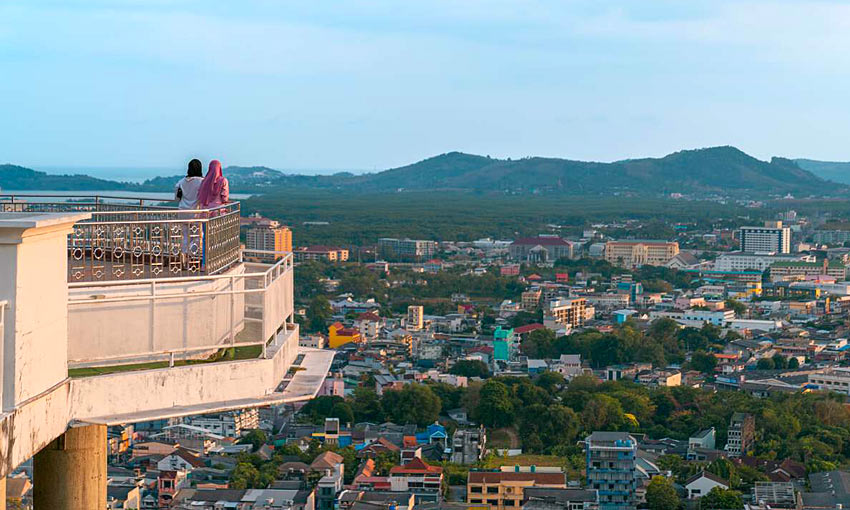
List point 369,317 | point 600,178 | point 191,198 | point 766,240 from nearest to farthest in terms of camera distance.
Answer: point 191,198 → point 369,317 → point 766,240 → point 600,178

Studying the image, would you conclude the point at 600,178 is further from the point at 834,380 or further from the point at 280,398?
the point at 280,398

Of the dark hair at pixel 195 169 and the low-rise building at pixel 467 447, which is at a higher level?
the dark hair at pixel 195 169

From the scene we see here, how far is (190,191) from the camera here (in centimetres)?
477

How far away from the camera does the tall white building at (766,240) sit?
56.7m

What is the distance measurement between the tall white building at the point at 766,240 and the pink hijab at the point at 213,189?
53490 millimetres

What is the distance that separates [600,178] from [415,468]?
101 meters

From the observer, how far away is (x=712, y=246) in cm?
5997

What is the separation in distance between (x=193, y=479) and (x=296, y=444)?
2093 millimetres

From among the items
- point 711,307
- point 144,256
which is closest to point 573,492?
point 144,256

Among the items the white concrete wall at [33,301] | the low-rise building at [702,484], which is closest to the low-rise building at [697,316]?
the low-rise building at [702,484]

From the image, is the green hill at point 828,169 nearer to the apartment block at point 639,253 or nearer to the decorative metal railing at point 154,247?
the apartment block at point 639,253

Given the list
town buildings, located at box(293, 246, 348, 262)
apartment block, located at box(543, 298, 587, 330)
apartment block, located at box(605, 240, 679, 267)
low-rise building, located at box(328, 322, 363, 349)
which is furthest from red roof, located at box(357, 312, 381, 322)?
apartment block, located at box(605, 240, 679, 267)

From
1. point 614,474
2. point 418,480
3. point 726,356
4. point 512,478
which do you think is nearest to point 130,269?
point 512,478

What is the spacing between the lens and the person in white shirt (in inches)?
167
